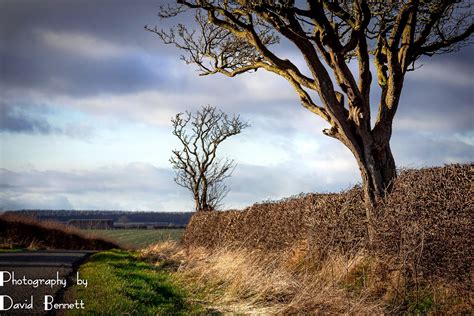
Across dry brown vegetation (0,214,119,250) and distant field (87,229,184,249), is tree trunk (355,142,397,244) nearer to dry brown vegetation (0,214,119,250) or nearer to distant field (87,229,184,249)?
distant field (87,229,184,249)

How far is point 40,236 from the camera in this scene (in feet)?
108

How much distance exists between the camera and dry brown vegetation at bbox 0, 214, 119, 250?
30.4 meters

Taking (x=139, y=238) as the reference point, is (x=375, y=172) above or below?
above

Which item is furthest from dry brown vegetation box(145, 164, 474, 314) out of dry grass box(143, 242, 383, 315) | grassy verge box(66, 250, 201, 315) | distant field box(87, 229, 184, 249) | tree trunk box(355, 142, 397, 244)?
distant field box(87, 229, 184, 249)

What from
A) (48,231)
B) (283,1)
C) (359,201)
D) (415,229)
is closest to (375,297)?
(415,229)

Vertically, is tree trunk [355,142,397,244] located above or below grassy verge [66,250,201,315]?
above

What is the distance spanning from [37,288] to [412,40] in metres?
10.3

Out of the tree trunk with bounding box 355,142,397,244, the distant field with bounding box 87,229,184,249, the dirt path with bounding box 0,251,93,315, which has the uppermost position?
the tree trunk with bounding box 355,142,397,244

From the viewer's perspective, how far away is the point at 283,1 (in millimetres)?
12461

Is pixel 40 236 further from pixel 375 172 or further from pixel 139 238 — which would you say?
pixel 375 172

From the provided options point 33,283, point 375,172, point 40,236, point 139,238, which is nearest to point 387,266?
point 375,172

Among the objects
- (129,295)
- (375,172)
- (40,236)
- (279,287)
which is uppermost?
(375,172)

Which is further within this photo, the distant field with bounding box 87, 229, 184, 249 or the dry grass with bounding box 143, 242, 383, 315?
the distant field with bounding box 87, 229, 184, 249

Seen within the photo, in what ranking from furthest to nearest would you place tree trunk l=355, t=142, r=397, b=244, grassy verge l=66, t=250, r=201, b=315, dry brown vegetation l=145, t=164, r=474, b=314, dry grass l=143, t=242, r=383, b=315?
tree trunk l=355, t=142, r=397, b=244
dry brown vegetation l=145, t=164, r=474, b=314
grassy verge l=66, t=250, r=201, b=315
dry grass l=143, t=242, r=383, b=315
